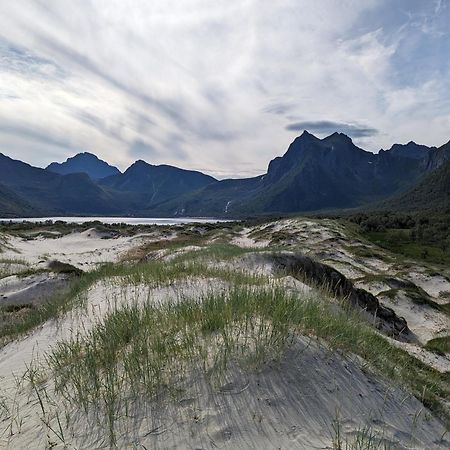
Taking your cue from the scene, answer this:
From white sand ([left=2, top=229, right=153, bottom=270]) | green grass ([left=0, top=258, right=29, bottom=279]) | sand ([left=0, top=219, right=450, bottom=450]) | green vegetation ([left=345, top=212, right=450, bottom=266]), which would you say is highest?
sand ([left=0, top=219, right=450, bottom=450])

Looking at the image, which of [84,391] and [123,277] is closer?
[84,391]

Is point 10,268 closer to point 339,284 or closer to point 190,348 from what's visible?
point 339,284

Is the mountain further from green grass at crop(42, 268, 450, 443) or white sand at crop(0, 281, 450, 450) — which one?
white sand at crop(0, 281, 450, 450)

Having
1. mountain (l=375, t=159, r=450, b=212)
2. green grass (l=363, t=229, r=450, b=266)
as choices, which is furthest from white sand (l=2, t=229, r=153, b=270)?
mountain (l=375, t=159, r=450, b=212)

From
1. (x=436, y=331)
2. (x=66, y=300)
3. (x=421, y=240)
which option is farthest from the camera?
(x=421, y=240)

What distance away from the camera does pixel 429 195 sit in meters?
168

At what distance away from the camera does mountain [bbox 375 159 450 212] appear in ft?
516

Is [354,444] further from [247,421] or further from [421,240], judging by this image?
[421,240]

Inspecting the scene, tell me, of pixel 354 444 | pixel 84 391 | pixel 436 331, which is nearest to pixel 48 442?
pixel 84 391

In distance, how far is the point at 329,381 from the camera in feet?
16.5

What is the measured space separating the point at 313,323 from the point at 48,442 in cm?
421

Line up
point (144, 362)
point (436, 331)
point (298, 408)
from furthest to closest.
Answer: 1. point (436, 331)
2. point (144, 362)
3. point (298, 408)

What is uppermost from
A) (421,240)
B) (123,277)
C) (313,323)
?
(313,323)

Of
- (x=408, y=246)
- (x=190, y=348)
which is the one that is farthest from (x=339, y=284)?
(x=408, y=246)
